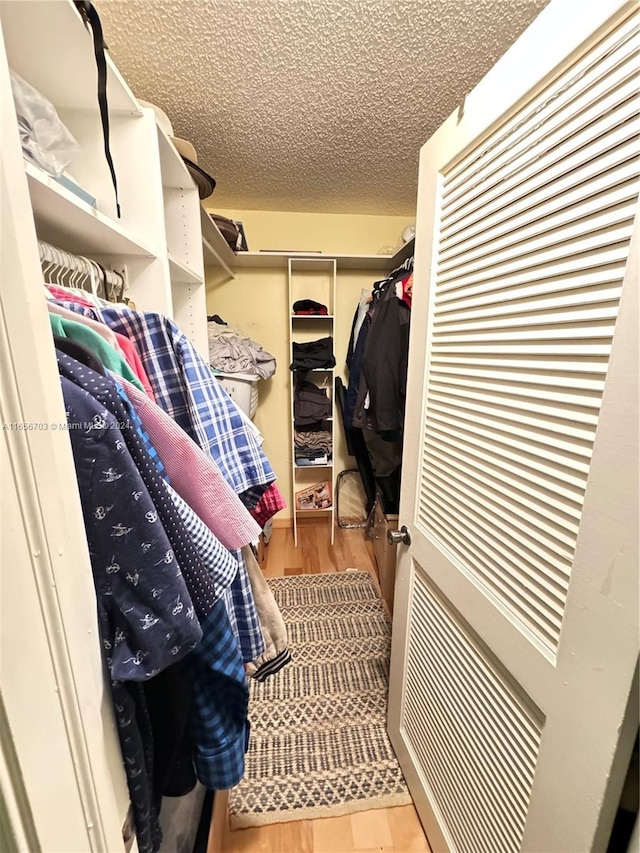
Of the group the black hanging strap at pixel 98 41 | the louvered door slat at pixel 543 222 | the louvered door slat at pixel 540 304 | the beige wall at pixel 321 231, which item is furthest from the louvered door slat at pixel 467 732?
the beige wall at pixel 321 231

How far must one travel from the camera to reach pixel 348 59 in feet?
3.52

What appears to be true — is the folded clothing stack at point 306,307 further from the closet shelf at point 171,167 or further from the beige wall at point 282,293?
the closet shelf at point 171,167

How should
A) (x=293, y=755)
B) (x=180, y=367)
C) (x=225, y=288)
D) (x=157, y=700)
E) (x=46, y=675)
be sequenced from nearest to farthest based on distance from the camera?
(x=46, y=675) < (x=157, y=700) < (x=180, y=367) < (x=293, y=755) < (x=225, y=288)

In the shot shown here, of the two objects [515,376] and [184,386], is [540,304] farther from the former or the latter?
[184,386]

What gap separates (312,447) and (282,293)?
42.3 inches

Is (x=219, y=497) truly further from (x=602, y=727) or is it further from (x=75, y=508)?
(x=602, y=727)

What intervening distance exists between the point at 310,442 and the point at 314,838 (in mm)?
1807

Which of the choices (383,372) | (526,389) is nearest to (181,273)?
(383,372)

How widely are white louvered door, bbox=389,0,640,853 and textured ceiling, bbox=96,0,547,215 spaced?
1.38 ft

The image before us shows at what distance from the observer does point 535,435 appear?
0.59 m

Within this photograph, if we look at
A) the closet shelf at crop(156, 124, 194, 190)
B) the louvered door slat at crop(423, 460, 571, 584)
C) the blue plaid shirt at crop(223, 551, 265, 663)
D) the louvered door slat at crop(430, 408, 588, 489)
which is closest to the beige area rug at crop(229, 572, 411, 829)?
the blue plaid shirt at crop(223, 551, 265, 663)

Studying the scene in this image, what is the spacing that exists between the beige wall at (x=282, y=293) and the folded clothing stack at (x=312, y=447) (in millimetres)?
198

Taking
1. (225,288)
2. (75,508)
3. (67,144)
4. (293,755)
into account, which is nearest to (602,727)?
(75,508)

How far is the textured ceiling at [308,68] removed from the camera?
3.04ft
